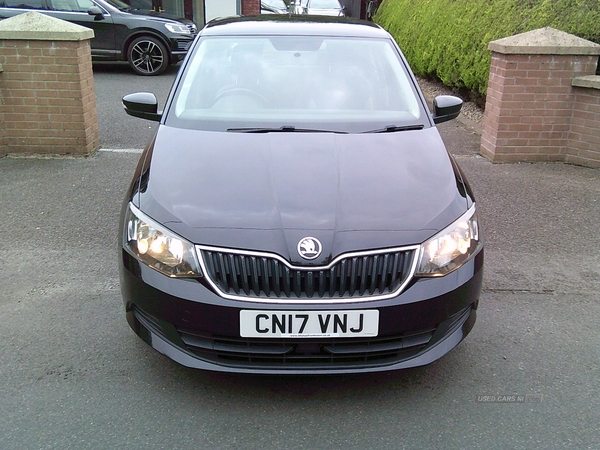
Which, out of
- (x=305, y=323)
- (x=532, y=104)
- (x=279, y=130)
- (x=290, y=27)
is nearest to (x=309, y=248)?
(x=305, y=323)

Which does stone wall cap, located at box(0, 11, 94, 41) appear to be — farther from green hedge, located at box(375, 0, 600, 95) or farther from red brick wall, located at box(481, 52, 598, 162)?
green hedge, located at box(375, 0, 600, 95)

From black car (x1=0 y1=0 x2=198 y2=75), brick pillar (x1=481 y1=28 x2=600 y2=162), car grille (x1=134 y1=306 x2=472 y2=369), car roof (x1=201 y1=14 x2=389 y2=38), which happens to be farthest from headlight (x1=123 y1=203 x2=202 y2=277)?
black car (x1=0 y1=0 x2=198 y2=75)

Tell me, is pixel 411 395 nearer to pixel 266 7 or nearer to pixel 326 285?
pixel 326 285

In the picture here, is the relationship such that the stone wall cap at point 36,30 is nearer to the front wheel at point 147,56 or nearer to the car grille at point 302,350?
the car grille at point 302,350

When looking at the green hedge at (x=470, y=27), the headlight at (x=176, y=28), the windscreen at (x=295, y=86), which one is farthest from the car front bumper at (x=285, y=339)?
the headlight at (x=176, y=28)

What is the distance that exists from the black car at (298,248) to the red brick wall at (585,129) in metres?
3.65

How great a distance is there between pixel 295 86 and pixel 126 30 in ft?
31.1

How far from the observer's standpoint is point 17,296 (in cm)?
379

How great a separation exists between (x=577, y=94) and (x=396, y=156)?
4.14 meters

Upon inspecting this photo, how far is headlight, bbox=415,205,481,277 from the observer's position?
2.66 metres

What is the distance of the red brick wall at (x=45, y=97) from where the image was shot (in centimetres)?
635

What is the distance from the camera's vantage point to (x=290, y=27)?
14.1 feet

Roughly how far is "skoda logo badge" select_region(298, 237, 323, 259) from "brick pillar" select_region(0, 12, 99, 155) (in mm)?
4712

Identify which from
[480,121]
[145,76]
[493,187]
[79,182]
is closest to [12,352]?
[79,182]
